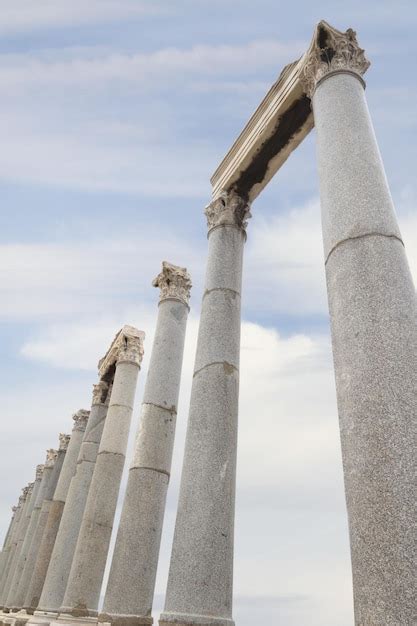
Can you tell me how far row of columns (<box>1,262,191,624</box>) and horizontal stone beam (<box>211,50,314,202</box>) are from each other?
517 cm

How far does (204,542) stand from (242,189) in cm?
1175

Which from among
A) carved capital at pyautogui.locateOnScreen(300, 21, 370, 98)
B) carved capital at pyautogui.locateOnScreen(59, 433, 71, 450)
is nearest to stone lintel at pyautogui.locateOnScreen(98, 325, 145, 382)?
carved capital at pyautogui.locateOnScreen(59, 433, 71, 450)

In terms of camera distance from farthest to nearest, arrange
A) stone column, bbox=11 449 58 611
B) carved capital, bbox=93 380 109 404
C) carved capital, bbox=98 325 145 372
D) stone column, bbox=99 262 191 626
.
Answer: stone column, bbox=11 449 58 611
carved capital, bbox=93 380 109 404
carved capital, bbox=98 325 145 372
stone column, bbox=99 262 191 626

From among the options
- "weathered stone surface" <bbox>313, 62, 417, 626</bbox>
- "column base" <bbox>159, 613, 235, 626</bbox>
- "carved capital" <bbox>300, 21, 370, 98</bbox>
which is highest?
"carved capital" <bbox>300, 21, 370, 98</bbox>

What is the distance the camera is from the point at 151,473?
17031 mm

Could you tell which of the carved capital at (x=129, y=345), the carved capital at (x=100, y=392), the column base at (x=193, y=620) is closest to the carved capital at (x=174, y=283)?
the carved capital at (x=129, y=345)

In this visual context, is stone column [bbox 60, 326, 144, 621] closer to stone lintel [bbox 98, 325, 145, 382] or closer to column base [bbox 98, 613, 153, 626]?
stone lintel [bbox 98, 325, 145, 382]

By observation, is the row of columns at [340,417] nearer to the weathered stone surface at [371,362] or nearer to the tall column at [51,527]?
the weathered stone surface at [371,362]

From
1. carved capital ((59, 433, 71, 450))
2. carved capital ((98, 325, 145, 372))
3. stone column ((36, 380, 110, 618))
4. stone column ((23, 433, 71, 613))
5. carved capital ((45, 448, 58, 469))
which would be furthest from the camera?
carved capital ((45, 448, 58, 469))

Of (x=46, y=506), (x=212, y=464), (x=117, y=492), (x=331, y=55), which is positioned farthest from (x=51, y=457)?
(x=331, y=55)

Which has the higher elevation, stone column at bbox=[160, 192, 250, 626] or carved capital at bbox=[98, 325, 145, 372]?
carved capital at bbox=[98, 325, 145, 372]

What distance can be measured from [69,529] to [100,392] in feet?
25.1

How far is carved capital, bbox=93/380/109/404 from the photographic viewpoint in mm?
28922

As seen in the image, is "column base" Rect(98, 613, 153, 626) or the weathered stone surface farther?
"column base" Rect(98, 613, 153, 626)
